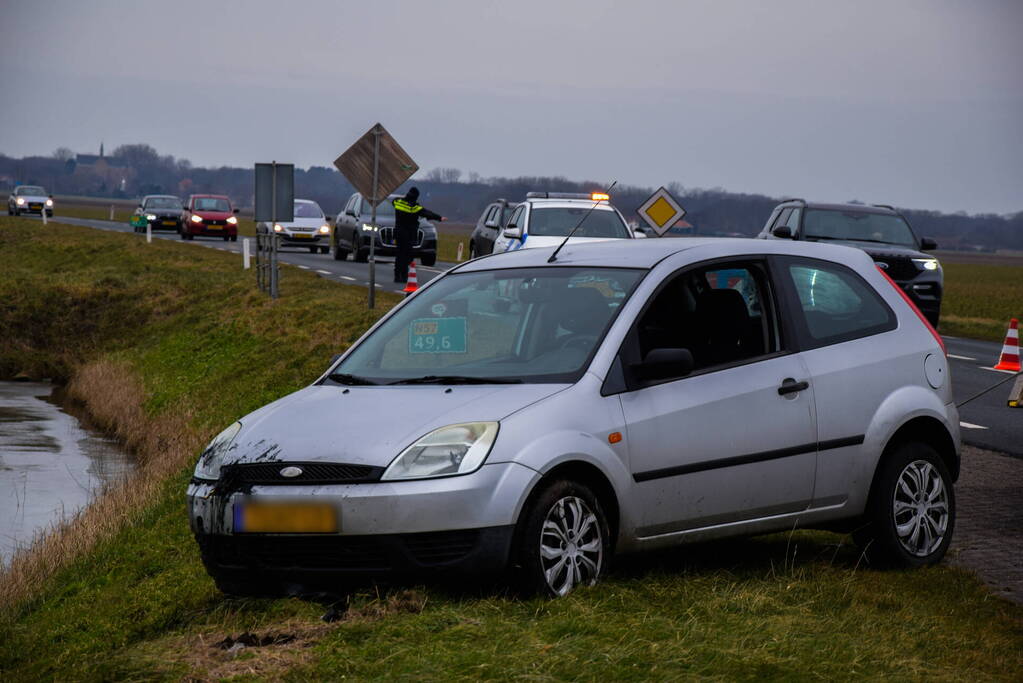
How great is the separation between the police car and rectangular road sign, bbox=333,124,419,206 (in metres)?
3.41

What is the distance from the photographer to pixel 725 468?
627 centimetres

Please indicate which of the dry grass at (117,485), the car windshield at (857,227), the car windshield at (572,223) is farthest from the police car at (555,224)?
the dry grass at (117,485)

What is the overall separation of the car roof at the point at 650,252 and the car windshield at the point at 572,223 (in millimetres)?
13980

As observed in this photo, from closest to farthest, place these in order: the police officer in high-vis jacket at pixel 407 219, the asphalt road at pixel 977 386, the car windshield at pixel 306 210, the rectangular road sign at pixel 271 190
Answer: the asphalt road at pixel 977 386 → the rectangular road sign at pixel 271 190 → the police officer in high-vis jacket at pixel 407 219 → the car windshield at pixel 306 210

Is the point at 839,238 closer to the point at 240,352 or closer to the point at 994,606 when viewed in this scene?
the point at 240,352

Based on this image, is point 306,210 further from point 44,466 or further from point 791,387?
point 791,387

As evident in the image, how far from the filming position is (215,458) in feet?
19.7

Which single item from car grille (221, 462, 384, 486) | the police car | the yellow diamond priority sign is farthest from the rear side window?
the yellow diamond priority sign

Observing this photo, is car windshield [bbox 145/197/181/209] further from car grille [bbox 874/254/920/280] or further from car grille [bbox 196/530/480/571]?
car grille [bbox 196/530/480/571]

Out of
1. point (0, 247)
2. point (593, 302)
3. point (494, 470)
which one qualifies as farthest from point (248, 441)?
point (0, 247)

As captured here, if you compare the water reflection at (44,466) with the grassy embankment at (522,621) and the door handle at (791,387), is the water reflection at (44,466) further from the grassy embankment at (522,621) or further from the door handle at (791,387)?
the door handle at (791,387)

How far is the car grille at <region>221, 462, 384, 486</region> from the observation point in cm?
544

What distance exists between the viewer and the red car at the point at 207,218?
4966 cm

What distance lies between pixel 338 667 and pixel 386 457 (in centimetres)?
90
